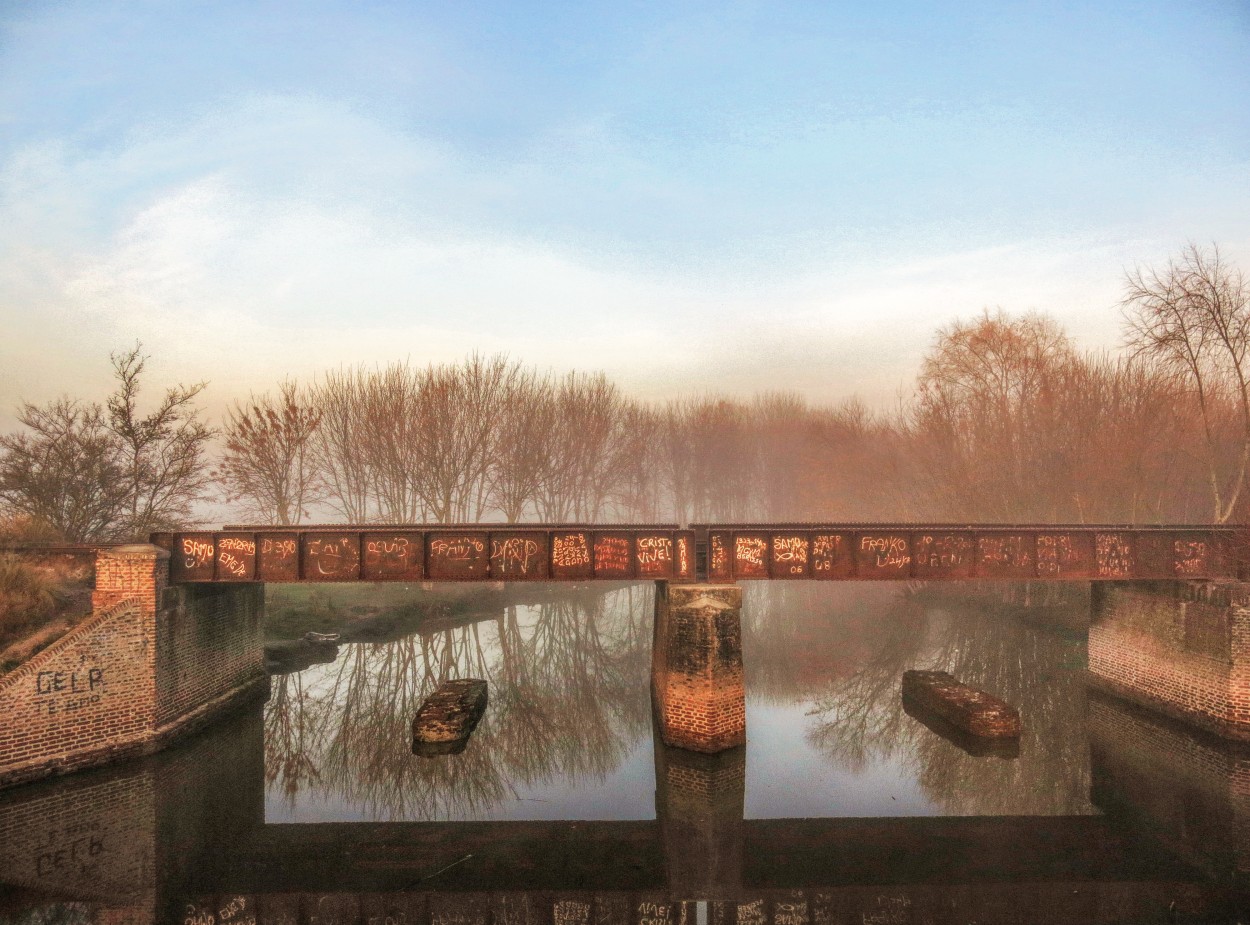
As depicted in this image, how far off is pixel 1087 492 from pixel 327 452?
124 ft

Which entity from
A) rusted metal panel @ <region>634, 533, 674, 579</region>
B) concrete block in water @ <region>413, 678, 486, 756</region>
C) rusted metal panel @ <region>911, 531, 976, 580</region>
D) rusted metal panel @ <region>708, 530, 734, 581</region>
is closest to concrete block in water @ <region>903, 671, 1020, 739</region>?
rusted metal panel @ <region>911, 531, 976, 580</region>

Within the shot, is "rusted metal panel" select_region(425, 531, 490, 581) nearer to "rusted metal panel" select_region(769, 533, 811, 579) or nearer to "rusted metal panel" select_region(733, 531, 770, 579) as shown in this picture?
"rusted metal panel" select_region(733, 531, 770, 579)

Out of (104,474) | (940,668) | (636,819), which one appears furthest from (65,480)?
(940,668)

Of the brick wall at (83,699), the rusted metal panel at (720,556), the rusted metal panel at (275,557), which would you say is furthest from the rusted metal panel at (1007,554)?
the brick wall at (83,699)

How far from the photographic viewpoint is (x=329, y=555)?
51.3 feet

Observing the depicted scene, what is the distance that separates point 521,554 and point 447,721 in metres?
4.09

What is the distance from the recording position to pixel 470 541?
15711 millimetres

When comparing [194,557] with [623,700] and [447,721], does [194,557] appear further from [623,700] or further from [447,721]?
[623,700]

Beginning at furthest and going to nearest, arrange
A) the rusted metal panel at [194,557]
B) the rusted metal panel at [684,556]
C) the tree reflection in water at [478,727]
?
the rusted metal panel at [684,556] < the rusted metal panel at [194,557] < the tree reflection in water at [478,727]

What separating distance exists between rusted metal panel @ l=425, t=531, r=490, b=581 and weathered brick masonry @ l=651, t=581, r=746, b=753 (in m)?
4.46

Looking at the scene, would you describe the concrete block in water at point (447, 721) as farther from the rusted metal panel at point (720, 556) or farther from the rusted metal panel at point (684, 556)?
the rusted metal panel at point (720, 556)

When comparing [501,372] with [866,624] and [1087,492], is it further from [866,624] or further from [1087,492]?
[1087,492]

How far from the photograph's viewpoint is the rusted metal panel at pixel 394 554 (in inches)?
614

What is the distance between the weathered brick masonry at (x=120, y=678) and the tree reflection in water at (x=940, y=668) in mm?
14224
